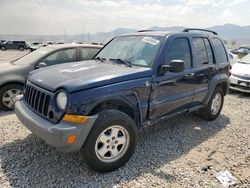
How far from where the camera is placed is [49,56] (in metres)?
6.21

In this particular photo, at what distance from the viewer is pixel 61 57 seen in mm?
6379

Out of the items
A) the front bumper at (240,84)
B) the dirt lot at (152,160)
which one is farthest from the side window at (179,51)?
the front bumper at (240,84)

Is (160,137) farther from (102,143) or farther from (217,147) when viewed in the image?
(102,143)

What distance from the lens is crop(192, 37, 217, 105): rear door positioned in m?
4.76

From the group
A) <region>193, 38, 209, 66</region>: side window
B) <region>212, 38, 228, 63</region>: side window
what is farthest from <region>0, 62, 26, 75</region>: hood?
<region>212, 38, 228, 63</region>: side window

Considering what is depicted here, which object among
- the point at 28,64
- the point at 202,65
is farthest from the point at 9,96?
the point at 202,65

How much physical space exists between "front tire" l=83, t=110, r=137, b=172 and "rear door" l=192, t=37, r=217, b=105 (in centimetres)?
187

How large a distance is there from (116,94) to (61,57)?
3484mm

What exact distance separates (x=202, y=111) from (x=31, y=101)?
11.2ft

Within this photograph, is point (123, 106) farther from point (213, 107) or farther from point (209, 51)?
point (213, 107)

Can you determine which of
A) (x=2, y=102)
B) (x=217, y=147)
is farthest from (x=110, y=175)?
(x=2, y=102)

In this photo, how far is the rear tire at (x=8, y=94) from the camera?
5.80 meters

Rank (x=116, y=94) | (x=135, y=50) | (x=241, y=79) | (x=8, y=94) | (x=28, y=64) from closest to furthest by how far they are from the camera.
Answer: (x=116, y=94) < (x=135, y=50) < (x=8, y=94) < (x=28, y=64) < (x=241, y=79)

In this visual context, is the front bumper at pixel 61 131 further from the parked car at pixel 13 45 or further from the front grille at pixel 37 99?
the parked car at pixel 13 45
